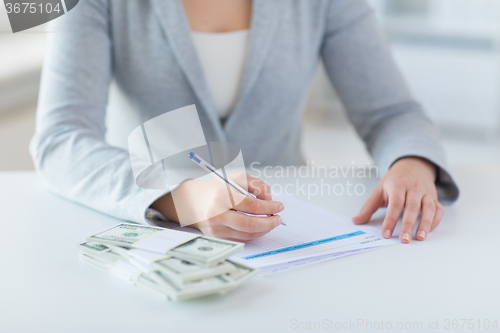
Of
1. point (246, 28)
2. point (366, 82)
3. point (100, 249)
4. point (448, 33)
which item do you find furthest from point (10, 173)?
point (448, 33)

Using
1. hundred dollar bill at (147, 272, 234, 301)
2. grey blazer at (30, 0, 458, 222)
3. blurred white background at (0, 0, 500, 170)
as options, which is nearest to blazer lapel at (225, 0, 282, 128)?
grey blazer at (30, 0, 458, 222)

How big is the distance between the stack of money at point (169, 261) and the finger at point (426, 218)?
291 mm

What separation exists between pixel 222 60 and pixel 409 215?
596 mm

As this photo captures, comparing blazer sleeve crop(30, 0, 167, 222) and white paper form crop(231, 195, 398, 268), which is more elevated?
blazer sleeve crop(30, 0, 167, 222)

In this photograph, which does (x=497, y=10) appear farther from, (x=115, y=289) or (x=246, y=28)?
(x=115, y=289)

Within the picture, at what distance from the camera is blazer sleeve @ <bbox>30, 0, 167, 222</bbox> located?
2.42ft

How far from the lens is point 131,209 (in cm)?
70

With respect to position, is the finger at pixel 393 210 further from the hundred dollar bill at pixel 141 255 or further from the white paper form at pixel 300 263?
the hundred dollar bill at pixel 141 255

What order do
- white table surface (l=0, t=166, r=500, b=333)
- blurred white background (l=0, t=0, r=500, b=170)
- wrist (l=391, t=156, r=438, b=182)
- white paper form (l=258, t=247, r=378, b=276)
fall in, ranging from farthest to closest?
blurred white background (l=0, t=0, r=500, b=170)
wrist (l=391, t=156, r=438, b=182)
white paper form (l=258, t=247, r=378, b=276)
white table surface (l=0, t=166, r=500, b=333)

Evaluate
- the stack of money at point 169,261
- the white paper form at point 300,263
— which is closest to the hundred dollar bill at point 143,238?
the stack of money at point 169,261

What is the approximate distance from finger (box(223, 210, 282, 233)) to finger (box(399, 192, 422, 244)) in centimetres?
20

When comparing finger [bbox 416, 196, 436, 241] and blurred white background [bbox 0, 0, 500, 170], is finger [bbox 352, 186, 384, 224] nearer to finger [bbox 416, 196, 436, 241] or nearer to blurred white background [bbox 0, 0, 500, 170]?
finger [bbox 416, 196, 436, 241]

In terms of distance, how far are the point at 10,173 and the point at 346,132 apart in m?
2.94

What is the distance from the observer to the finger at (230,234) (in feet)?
2.07
